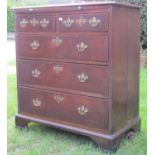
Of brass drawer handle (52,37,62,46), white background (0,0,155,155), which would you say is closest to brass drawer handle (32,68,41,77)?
brass drawer handle (52,37,62,46)

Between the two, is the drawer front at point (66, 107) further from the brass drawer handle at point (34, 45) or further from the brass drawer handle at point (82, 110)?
the brass drawer handle at point (34, 45)

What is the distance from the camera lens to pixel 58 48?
260 centimetres

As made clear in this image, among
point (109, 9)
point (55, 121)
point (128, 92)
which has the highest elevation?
point (109, 9)

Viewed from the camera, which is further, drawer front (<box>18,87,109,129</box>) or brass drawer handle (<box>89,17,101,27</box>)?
drawer front (<box>18,87,109,129</box>)

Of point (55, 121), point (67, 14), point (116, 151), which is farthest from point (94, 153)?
point (67, 14)

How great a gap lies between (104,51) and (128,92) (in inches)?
20.9

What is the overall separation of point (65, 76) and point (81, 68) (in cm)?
20

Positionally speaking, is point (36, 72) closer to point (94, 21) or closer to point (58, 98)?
point (58, 98)

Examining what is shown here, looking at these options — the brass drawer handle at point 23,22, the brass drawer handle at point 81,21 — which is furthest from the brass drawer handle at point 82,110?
the brass drawer handle at point 23,22

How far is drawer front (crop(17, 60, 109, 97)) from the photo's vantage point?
2371 millimetres

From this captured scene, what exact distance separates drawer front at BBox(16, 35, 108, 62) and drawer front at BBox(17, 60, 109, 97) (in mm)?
70

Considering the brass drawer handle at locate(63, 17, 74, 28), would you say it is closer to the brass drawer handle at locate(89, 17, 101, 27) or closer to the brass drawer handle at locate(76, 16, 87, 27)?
the brass drawer handle at locate(76, 16, 87, 27)
